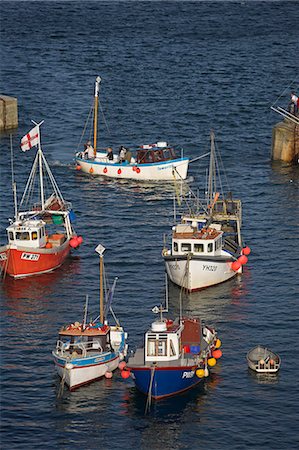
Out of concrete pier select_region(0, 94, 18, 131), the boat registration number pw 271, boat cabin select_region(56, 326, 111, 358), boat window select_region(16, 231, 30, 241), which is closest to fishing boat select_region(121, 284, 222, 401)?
boat cabin select_region(56, 326, 111, 358)

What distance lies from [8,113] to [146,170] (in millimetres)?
31682

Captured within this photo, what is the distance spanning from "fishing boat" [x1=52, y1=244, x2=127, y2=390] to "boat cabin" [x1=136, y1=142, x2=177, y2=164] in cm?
4984

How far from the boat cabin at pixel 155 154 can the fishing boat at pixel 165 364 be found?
169 ft

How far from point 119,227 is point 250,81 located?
259 ft

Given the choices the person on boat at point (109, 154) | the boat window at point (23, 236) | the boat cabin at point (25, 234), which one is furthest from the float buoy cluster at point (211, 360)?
the person on boat at point (109, 154)

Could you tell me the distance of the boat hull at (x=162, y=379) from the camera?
8438 cm

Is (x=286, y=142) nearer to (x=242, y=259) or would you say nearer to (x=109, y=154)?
(x=109, y=154)

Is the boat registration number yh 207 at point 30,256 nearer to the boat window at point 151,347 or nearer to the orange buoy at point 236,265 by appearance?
the orange buoy at point 236,265

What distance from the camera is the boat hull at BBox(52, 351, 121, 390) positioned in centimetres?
8625

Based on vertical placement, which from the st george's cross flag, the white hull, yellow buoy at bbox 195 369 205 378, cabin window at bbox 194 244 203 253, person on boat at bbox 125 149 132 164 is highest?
the st george's cross flag

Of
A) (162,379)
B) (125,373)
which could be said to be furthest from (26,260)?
(162,379)

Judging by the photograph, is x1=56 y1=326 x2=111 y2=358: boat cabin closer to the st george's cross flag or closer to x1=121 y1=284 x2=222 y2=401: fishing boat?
x1=121 y1=284 x2=222 y2=401: fishing boat

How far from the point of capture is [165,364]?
85.1 meters

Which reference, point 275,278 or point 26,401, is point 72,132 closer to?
point 275,278
